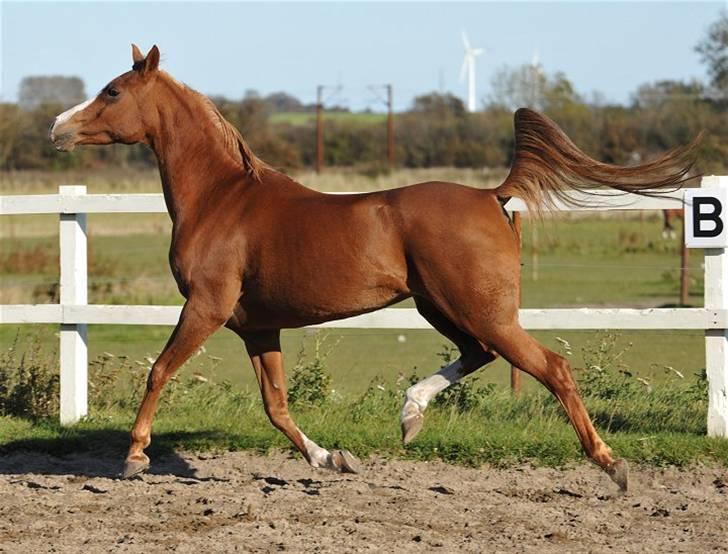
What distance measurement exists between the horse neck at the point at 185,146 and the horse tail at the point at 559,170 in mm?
1670

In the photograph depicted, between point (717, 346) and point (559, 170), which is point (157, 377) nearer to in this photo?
point (559, 170)

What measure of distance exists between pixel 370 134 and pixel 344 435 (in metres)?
54.5

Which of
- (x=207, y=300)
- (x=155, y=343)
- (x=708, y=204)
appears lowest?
(x=155, y=343)

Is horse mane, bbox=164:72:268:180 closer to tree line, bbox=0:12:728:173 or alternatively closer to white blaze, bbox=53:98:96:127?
white blaze, bbox=53:98:96:127

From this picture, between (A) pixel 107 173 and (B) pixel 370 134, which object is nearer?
(A) pixel 107 173

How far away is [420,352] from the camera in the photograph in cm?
1523

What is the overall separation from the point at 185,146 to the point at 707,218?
333cm

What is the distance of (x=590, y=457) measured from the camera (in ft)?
21.4

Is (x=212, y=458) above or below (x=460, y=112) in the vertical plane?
below

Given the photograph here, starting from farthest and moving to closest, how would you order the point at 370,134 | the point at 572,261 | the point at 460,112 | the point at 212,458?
the point at 460,112
the point at 370,134
the point at 572,261
the point at 212,458

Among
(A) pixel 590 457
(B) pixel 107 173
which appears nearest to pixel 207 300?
(A) pixel 590 457

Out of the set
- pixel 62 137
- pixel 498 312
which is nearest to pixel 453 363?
pixel 498 312

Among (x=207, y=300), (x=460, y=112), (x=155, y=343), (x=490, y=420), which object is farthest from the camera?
(x=460, y=112)

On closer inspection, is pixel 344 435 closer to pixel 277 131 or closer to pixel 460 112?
pixel 277 131
